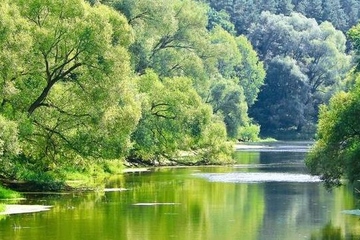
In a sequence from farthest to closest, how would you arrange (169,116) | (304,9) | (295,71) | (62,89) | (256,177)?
(304,9) → (295,71) → (169,116) → (256,177) → (62,89)

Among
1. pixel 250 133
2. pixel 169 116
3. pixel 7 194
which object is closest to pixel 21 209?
pixel 7 194

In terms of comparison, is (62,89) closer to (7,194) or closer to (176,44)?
(7,194)

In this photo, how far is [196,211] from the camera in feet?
149

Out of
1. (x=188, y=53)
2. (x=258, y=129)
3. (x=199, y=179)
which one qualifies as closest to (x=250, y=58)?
(x=258, y=129)

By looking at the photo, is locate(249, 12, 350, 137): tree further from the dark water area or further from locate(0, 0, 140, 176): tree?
locate(0, 0, 140, 176): tree

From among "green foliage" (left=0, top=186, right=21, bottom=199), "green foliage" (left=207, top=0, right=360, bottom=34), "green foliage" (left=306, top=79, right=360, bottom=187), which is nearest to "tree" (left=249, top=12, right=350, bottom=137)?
"green foliage" (left=207, top=0, right=360, bottom=34)

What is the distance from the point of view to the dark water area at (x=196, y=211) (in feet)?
121

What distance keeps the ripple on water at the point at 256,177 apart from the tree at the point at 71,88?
12.1m

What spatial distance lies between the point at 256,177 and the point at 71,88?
710 inches

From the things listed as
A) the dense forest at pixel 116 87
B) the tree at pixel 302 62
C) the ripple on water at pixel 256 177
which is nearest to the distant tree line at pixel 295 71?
the tree at pixel 302 62

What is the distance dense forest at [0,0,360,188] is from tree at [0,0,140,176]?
0.06 metres

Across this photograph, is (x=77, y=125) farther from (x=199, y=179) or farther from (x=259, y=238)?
(x=259, y=238)

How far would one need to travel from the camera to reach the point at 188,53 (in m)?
92.8

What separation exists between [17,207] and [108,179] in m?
20.0
